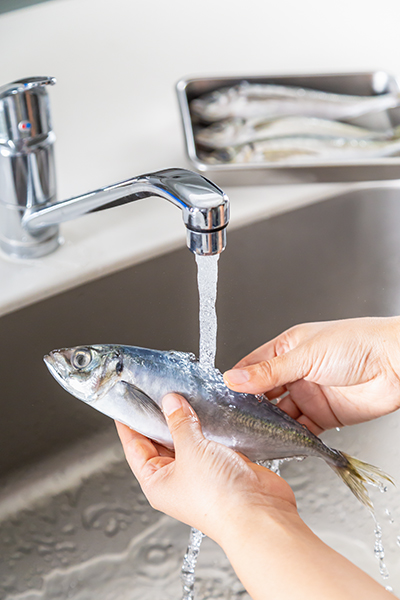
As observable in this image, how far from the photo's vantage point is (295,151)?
1.00 metres

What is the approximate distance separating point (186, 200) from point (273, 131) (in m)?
0.59

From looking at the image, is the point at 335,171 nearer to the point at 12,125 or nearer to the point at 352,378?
the point at 352,378

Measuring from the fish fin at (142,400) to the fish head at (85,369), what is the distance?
0.01 meters

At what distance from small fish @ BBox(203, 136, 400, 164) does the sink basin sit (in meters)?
0.11

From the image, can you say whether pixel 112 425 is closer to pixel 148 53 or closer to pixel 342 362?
pixel 342 362

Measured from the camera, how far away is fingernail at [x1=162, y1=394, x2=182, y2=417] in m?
0.59

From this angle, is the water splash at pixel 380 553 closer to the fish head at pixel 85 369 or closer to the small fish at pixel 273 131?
the fish head at pixel 85 369

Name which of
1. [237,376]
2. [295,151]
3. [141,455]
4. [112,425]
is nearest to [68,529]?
[112,425]

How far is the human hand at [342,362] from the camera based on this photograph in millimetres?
693

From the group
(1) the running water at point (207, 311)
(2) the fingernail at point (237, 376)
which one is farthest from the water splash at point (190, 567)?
(2) the fingernail at point (237, 376)

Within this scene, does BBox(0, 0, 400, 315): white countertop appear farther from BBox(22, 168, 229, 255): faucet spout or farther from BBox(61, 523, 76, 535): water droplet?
BBox(61, 523, 76, 535): water droplet

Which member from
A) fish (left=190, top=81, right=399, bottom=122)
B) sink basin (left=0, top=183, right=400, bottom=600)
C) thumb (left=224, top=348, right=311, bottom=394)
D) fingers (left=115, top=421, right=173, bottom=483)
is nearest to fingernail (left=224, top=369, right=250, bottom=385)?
thumb (left=224, top=348, right=311, bottom=394)

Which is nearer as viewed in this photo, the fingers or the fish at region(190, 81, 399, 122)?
the fingers

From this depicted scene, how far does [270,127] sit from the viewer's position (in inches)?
40.9
